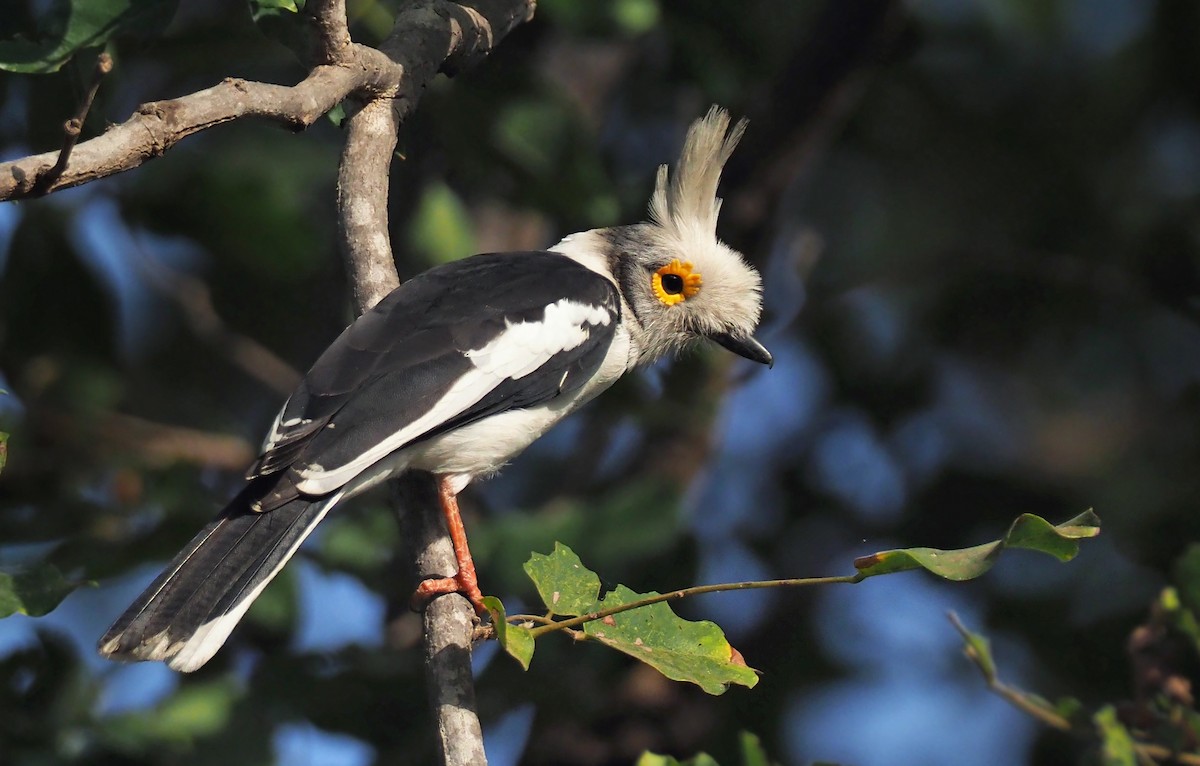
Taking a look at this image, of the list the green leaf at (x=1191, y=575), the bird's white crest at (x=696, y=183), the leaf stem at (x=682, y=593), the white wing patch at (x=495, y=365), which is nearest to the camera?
the leaf stem at (x=682, y=593)

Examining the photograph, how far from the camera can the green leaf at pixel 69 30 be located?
2.50 m

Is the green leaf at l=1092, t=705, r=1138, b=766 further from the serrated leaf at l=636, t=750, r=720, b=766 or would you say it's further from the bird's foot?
the bird's foot

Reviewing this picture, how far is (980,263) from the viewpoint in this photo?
5734 millimetres

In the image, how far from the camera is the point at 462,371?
320 centimetres

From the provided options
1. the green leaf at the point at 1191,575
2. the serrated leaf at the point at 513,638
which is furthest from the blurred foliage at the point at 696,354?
the serrated leaf at the point at 513,638

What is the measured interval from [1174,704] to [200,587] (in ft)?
7.19

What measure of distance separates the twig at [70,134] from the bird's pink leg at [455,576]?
1156 millimetres

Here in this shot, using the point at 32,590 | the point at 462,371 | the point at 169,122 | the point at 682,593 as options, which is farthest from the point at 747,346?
the point at 32,590

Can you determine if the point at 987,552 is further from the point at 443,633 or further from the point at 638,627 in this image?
the point at 443,633

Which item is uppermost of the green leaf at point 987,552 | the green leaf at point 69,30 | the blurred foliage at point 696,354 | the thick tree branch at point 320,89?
the green leaf at point 69,30

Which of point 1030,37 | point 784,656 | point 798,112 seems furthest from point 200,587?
point 1030,37

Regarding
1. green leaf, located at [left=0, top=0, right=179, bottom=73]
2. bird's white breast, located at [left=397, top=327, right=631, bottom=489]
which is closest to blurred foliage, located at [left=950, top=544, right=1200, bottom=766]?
bird's white breast, located at [left=397, top=327, right=631, bottom=489]

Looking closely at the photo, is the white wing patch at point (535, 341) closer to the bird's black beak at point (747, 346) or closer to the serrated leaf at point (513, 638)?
the bird's black beak at point (747, 346)

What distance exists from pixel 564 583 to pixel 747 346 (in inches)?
66.8
